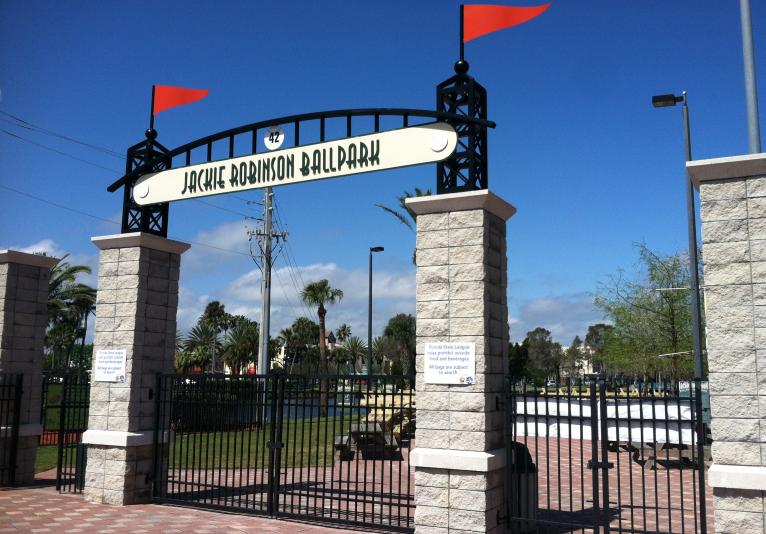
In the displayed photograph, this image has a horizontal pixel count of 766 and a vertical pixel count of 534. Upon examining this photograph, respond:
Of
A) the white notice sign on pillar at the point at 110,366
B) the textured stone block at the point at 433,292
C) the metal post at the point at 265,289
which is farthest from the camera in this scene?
the metal post at the point at 265,289

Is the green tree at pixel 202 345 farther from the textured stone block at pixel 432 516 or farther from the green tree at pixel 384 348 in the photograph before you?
the textured stone block at pixel 432 516

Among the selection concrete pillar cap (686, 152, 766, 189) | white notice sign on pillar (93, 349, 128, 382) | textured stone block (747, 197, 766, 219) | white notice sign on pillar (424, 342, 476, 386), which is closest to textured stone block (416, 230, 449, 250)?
white notice sign on pillar (424, 342, 476, 386)

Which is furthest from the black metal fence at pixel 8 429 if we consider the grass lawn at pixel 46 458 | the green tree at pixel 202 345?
the green tree at pixel 202 345

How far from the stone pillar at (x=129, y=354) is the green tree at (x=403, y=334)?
226ft

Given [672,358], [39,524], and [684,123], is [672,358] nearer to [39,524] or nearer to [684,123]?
[684,123]

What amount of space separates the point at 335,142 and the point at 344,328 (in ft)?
307

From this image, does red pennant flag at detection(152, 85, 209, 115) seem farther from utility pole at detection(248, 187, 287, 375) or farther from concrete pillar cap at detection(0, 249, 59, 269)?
utility pole at detection(248, 187, 287, 375)

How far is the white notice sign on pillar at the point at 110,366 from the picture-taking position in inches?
437

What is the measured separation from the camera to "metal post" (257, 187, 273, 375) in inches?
1160

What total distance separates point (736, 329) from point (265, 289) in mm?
26118

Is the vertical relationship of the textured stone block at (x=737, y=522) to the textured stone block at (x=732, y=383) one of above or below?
below

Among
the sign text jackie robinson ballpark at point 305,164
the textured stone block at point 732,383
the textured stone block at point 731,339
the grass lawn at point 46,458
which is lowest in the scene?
the grass lawn at point 46,458

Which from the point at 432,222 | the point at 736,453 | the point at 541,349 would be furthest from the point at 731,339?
the point at 541,349

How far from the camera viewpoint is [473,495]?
25.7 feet
